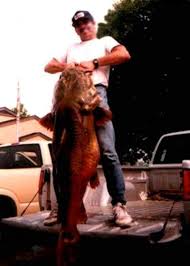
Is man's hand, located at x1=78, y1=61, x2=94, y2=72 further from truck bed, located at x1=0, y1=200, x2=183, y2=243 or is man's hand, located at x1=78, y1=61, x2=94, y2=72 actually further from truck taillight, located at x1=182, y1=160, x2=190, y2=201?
truck bed, located at x1=0, y1=200, x2=183, y2=243

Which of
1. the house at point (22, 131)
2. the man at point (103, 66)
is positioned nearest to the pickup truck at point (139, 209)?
the man at point (103, 66)

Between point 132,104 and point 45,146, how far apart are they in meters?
14.7

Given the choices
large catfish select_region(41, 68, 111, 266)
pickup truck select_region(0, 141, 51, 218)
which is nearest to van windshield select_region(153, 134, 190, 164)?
pickup truck select_region(0, 141, 51, 218)

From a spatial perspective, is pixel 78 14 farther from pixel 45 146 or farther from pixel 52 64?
pixel 45 146

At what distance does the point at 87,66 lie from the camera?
4.32m

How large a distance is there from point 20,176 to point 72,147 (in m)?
6.13

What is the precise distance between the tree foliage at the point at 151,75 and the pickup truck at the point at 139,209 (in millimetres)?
14110

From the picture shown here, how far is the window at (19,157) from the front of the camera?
9531 mm

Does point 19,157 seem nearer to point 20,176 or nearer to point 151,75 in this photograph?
point 20,176

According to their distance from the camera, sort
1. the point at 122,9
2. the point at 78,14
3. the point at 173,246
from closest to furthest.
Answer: the point at 173,246 < the point at 78,14 < the point at 122,9

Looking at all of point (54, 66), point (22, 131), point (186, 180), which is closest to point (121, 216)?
point (186, 180)

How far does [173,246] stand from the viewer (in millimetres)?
3775

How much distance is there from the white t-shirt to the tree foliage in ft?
56.4

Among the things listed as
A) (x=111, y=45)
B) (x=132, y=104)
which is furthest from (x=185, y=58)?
(x=111, y=45)
